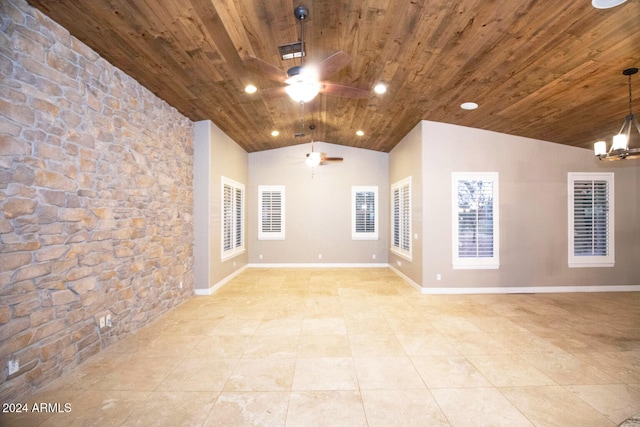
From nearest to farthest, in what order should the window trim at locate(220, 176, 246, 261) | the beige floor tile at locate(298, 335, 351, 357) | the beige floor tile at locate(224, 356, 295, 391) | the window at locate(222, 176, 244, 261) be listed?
the beige floor tile at locate(224, 356, 295, 391) → the beige floor tile at locate(298, 335, 351, 357) → the window trim at locate(220, 176, 246, 261) → the window at locate(222, 176, 244, 261)

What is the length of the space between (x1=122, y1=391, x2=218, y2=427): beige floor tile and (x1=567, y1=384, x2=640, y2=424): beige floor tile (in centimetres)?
314

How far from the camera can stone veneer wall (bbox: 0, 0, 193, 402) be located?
7.66ft

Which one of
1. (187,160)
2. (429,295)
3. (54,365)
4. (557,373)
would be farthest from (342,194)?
(54,365)

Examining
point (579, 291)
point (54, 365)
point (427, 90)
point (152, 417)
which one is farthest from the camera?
point (579, 291)

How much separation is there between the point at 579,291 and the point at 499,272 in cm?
167

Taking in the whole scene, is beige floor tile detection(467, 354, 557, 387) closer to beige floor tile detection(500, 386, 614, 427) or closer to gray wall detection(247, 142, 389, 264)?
beige floor tile detection(500, 386, 614, 427)

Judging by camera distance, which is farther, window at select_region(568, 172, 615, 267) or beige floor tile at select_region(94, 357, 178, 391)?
window at select_region(568, 172, 615, 267)

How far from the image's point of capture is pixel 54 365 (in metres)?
2.67

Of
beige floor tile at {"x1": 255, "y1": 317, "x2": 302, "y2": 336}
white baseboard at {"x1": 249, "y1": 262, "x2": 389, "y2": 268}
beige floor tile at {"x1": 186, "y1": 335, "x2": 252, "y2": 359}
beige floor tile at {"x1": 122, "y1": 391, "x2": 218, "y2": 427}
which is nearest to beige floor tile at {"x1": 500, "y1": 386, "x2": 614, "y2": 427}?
beige floor tile at {"x1": 255, "y1": 317, "x2": 302, "y2": 336}

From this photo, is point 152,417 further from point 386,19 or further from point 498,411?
point 386,19

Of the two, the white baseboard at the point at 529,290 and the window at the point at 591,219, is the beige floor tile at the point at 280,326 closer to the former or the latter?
the white baseboard at the point at 529,290

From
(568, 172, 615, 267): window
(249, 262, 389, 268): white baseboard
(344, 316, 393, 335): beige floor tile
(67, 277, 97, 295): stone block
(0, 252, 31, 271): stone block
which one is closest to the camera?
(0, 252, 31, 271): stone block

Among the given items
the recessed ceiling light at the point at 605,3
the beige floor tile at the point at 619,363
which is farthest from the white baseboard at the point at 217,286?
the recessed ceiling light at the point at 605,3

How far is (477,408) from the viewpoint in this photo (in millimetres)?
2318
